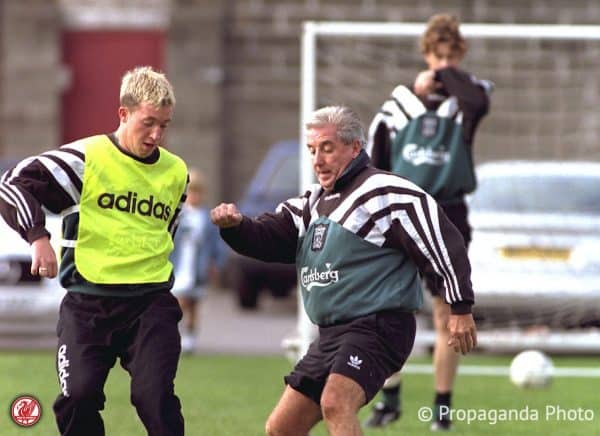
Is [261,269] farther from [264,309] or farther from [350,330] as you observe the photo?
[350,330]

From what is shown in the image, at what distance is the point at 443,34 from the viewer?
9141 mm

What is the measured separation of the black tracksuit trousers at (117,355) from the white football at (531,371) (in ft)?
12.7

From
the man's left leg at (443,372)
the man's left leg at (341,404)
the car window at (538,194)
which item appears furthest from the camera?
the car window at (538,194)

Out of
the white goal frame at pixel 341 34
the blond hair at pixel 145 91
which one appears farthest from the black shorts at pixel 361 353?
the white goal frame at pixel 341 34

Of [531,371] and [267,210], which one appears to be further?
[267,210]

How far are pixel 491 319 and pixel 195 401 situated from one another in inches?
124

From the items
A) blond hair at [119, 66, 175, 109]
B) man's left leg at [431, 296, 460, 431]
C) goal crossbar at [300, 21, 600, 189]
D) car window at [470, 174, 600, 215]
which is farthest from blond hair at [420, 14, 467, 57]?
car window at [470, 174, 600, 215]

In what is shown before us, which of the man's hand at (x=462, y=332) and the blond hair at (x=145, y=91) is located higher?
the blond hair at (x=145, y=91)

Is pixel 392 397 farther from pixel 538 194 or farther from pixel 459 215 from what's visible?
pixel 538 194

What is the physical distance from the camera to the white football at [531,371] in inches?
398

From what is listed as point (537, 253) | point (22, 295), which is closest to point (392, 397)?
point (537, 253)

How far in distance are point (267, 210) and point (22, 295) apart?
15.1 ft

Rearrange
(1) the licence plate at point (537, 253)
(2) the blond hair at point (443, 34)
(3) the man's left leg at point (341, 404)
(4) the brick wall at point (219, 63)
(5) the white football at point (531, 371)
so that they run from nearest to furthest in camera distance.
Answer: (3) the man's left leg at point (341, 404) < (2) the blond hair at point (443, 34) < (5) the white football at point (531, 371) < (1) the licence plate at point (537, 253) < (4) the brick wall at point (219, 63)

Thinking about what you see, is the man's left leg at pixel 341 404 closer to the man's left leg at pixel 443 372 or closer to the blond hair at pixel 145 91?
the blond hair at pixel 145 91
